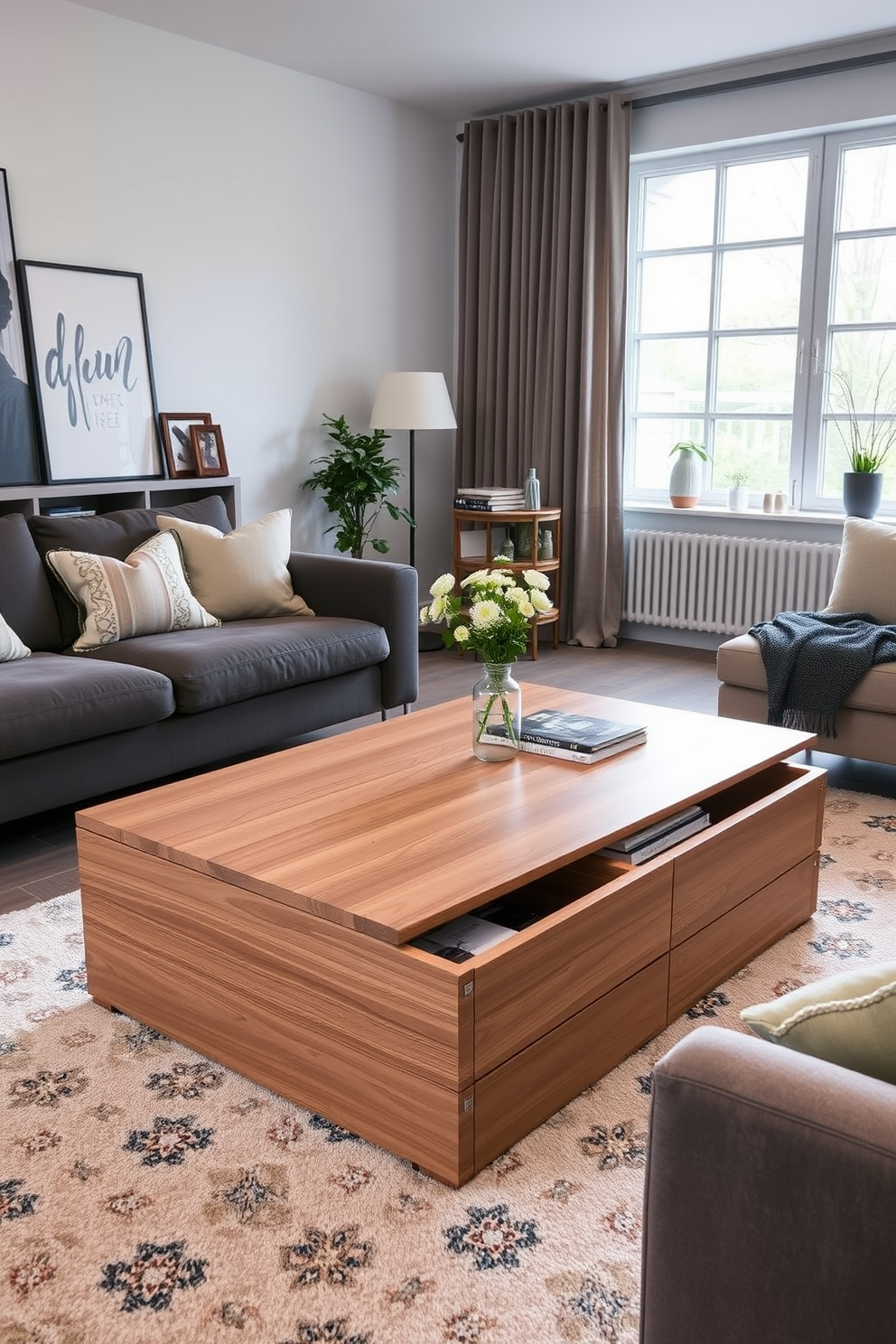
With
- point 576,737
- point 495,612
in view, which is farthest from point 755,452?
point 495,612

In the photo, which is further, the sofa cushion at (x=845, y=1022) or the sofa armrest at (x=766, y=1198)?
the sofa cushion at (x=845, y=1022)

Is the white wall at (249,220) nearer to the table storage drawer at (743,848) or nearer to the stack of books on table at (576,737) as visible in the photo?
the stack of books on table at (576,737)

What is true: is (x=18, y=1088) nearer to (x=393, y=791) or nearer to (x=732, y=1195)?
(x=393, y=791)

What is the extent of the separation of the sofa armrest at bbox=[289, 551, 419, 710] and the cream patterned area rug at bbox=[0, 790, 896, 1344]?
2104 mm

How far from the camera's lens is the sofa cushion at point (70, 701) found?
9.62ft

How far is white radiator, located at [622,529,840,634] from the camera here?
5324 mm

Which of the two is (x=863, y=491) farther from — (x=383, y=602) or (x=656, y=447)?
(x=383, y=602)

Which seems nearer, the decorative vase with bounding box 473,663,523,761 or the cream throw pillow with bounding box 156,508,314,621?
the decorative vase with bounding box 473,663,523,761

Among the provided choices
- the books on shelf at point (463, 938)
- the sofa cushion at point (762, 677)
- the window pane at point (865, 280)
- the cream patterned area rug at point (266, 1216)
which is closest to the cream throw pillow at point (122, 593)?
the cream patterned area rug at point (266, 1216)

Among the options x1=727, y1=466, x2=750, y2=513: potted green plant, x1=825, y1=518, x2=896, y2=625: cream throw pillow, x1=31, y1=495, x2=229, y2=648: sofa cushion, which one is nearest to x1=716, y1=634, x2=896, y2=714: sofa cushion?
x1=825, y1=518, x2=896, y2=625: cream throw pillow

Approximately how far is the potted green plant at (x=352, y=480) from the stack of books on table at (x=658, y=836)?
3.19 m

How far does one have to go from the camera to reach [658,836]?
2.21m

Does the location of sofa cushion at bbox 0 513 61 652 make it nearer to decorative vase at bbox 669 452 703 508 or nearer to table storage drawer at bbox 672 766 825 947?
table storage drawer at bbox 672 766 825 947

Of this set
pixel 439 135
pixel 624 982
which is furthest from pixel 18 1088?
pixel 439 135
